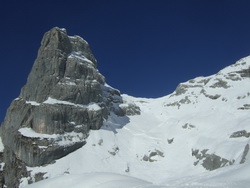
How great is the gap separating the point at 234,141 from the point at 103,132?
31432 millimetres

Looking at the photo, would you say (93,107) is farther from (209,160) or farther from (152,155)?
(209,160)

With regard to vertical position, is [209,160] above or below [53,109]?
below

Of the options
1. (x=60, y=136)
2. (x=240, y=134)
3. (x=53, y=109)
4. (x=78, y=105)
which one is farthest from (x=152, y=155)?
(x=53, y=109)

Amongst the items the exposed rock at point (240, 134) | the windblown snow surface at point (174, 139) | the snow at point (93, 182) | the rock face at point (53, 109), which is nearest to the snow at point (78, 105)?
the rock face at point (53, 109)

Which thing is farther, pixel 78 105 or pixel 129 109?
pixel 129 109

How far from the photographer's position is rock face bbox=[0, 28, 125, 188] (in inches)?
3049

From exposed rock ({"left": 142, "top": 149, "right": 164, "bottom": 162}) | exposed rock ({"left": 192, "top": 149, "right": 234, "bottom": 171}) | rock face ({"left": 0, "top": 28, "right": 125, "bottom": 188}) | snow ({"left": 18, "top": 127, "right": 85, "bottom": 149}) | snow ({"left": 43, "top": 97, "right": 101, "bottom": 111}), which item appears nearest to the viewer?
exposed rock ({"left": 192, "top": 149, "right": 234, "bottom": 171})

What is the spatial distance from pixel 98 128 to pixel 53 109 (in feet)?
39.8

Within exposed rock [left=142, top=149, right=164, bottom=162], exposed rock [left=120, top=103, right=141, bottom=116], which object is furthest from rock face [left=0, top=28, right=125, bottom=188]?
exposed rock [left=142, top=149, right=164, bottom=162]

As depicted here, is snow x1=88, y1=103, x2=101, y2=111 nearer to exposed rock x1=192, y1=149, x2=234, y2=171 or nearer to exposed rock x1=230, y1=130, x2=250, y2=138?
exposed rock x1=192, y1=149, x2=234, y2=171

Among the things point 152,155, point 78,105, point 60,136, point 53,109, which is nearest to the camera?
point 60,136

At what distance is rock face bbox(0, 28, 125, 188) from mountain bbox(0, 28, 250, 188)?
22 cm

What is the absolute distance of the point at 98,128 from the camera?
8644cm

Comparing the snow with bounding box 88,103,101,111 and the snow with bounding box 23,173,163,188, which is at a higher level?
the snow with bounding box 88,103,101,111
